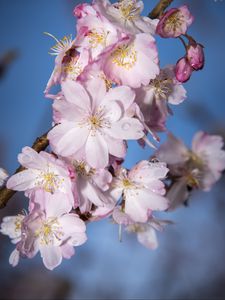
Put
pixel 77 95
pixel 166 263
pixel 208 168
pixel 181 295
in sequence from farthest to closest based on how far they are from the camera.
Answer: pixel 166 263 → pixel 181 295 → pixel 208 168 → pixel 77 95

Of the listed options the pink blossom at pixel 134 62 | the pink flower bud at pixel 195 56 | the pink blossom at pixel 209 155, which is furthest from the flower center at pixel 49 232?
the pink blossom at pixel 209 155

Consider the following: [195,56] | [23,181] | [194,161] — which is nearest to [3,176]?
[23,181]

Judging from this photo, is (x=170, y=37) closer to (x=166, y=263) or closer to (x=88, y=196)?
(x=88, y=196)

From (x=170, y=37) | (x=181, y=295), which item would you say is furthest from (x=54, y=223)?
(x=181, y=295)

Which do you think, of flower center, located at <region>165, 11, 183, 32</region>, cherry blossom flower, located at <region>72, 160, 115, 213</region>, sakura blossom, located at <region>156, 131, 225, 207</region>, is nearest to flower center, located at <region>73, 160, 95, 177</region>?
cherry blossom flower, located at <region>72, 160, 115, 213</region>

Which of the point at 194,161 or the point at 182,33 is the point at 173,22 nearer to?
the point at 182,33

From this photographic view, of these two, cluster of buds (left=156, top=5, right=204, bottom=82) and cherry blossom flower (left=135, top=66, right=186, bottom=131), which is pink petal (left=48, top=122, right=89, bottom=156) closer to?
cherry blossom flower (left=135, top=66, right=186, bottom=131)
